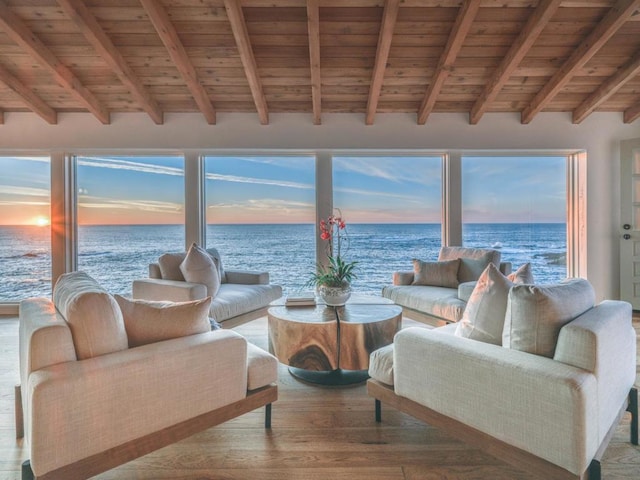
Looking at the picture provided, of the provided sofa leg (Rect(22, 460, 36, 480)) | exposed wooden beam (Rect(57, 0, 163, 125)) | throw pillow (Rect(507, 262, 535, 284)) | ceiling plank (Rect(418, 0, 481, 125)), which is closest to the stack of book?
throw pillow (Rect(507, 262, 535, 284))

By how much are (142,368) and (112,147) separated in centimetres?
375

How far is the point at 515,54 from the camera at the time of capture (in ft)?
10.4

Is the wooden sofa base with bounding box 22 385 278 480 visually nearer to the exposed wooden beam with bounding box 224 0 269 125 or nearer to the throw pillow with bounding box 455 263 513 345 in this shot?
the throw pillow with bounding box 455 263 513 345

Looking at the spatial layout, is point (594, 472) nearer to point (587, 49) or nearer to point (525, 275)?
point (525, 275)

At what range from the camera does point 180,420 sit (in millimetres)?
1429

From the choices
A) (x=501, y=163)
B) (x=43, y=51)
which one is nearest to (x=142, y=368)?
(x=43, y=51)

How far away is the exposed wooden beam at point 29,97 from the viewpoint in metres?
3.37

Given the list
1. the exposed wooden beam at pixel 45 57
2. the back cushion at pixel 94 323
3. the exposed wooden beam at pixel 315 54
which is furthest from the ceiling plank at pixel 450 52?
the exposed wooden beam at pixel 45 57

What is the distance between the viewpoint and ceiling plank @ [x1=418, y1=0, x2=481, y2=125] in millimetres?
2766

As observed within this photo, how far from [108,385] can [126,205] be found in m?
3.97

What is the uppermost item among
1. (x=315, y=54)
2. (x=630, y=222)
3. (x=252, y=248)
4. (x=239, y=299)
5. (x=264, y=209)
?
(x=315, y=54)

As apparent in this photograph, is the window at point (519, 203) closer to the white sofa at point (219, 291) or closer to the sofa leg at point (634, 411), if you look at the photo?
the white sofa at point (219, 291)

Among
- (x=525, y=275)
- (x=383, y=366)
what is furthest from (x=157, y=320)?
(x=525, y=275)

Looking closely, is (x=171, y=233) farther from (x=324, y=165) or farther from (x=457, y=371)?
(x=457, y=371)
